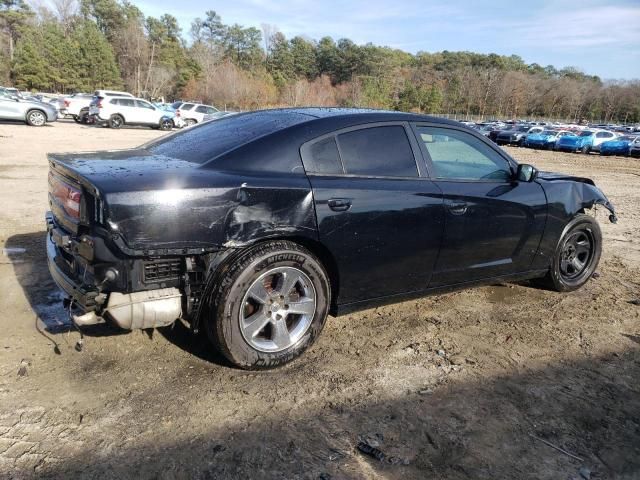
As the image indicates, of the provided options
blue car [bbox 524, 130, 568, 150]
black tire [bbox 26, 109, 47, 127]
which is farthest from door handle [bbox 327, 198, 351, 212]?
blue car [bbox 524, 130, 568, 150]

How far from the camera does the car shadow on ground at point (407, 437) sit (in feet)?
7.49

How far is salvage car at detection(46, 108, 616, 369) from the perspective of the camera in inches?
105

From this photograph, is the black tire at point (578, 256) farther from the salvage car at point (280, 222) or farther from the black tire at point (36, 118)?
the black tire at point (36, 118)

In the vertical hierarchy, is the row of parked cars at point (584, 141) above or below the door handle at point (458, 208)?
below

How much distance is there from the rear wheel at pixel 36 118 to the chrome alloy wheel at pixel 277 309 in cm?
2441

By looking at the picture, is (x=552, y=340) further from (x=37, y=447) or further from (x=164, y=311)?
(x=37, y=447)

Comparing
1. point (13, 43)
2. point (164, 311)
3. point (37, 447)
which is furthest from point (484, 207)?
point (13, 43)

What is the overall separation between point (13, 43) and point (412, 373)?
96763mm

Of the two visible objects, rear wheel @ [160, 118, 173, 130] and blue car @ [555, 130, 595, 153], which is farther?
blue car @ [555, 130, 595, 153]

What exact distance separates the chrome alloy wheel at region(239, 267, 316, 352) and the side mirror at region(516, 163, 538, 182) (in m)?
2.06

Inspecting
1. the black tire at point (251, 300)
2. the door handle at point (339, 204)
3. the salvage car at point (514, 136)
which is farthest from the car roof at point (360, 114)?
the salvage car at point (514, 136)

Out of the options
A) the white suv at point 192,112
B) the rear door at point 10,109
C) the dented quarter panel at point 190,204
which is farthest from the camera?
the white suv at point 192,112

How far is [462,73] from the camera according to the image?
334 feet

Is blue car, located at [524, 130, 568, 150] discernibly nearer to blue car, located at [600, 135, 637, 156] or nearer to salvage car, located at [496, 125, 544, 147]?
salvage car, located at [496, 125, 544, 147]
